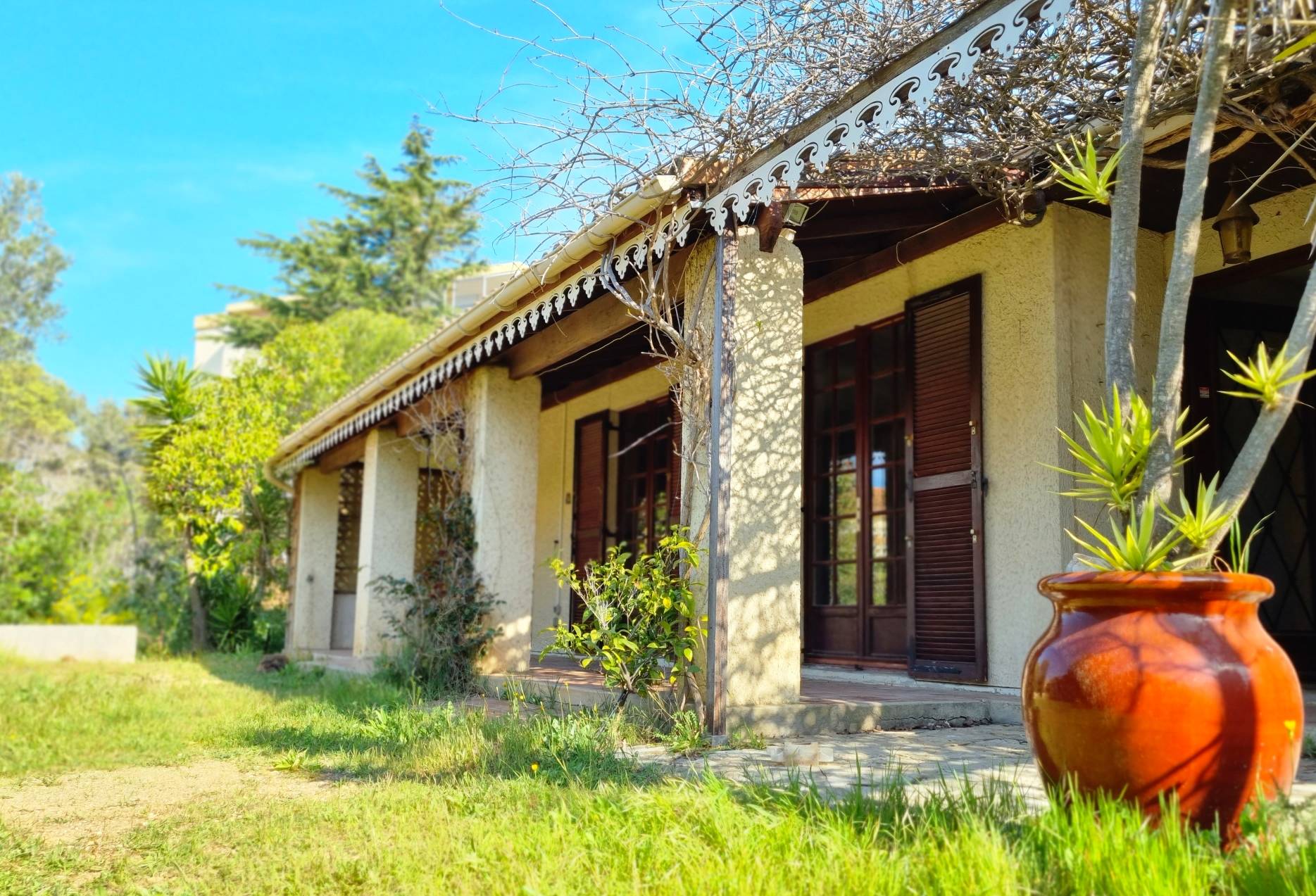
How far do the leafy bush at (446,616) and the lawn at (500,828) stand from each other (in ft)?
4.58

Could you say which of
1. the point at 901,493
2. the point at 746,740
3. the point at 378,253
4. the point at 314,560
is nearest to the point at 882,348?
the point at 901,493

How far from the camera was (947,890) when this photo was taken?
88.8 inches

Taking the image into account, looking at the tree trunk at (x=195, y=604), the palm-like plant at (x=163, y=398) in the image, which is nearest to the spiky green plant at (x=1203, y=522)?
the tree trunk at (x=195, y=604)

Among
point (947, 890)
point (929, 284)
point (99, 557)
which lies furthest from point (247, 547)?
point (947, 890)

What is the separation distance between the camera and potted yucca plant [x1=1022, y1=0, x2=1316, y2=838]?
2568 millimetres

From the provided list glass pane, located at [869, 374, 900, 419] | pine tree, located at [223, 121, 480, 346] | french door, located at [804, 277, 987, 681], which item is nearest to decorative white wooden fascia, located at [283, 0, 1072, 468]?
french door, located at [804, 277, 987, 681]

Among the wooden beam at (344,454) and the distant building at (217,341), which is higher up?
the distant building at (217,341)

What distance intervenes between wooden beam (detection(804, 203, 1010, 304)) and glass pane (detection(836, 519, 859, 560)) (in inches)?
64.2

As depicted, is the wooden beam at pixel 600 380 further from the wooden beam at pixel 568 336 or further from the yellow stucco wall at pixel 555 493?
the wooden beam at pixel 568 336

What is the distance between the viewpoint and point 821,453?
790cm

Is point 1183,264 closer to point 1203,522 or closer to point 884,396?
point 1203,522

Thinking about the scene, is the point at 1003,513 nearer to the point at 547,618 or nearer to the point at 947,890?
the point at 947,890

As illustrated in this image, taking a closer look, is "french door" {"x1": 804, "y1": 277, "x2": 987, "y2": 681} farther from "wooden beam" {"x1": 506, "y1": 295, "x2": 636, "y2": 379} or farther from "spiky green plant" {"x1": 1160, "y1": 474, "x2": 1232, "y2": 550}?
"spiky green plant" {"x1": 1160, "y1": 474, "x2": 1232, "y2": 550}

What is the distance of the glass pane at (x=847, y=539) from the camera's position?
7.39 m
